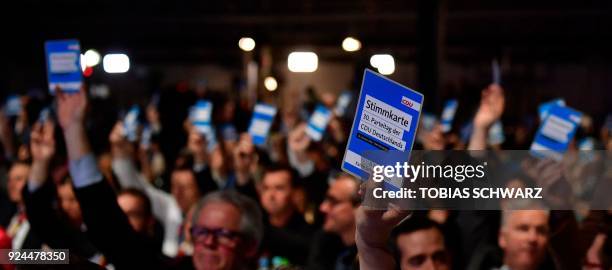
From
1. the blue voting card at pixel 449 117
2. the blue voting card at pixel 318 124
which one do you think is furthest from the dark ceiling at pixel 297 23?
the blue voting card at pixel 318 124

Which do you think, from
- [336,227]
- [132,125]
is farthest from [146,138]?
[336,227]

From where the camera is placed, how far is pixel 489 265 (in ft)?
17.2

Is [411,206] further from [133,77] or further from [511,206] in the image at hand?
[133,77]

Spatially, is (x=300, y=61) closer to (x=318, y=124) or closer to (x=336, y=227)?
(x=318, y=124)

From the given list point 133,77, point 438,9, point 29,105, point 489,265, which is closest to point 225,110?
point 29,105

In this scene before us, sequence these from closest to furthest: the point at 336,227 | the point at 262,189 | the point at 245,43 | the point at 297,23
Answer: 1. the point at 336,227
2. the point at 262,189
3. the point at 245,43
4. the point at 297,23

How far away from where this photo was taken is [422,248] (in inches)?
177

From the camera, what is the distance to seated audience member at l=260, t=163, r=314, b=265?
21.7 feet

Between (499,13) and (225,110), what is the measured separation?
9895 mm

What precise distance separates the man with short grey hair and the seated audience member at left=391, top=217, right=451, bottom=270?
0.60 m

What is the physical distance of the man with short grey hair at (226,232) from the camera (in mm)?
4137

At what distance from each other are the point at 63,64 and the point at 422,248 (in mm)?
1859

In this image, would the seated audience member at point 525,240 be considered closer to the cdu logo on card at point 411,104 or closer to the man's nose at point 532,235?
the man's nose at point 532,235

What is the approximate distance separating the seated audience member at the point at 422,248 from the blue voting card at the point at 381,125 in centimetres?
187
